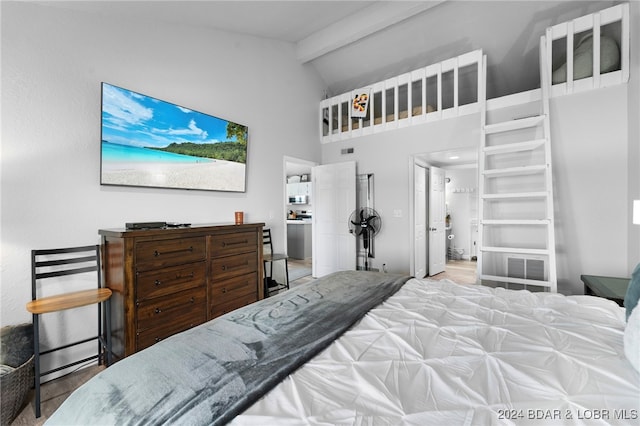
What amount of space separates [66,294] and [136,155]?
114 centimetres

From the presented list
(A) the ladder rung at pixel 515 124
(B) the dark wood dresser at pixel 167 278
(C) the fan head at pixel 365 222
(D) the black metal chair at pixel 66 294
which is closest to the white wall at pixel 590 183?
(A) the ladder rung at pixel 515 124

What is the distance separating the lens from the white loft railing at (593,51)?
8.21 ft

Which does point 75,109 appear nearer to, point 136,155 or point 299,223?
point 136,155

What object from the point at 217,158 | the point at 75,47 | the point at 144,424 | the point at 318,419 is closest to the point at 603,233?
the point at 318,419

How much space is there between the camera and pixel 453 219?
242 inches

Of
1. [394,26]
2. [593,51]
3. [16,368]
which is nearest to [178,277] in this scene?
[16,368]

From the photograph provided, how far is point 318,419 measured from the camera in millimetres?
671

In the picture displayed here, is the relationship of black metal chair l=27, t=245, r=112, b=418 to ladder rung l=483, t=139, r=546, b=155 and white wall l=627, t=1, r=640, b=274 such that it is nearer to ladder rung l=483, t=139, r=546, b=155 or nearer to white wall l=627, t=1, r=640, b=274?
ladder rung l=483, t=139, r=546, b=155

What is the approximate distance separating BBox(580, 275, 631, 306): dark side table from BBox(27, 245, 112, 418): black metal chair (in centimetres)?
353

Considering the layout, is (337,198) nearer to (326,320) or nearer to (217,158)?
(217,158)

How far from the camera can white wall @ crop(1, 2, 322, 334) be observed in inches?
68.1

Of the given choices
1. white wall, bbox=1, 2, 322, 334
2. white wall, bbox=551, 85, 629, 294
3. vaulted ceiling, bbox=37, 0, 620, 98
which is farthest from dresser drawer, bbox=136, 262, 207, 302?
white wall, bbox=551, 85, 629, 294

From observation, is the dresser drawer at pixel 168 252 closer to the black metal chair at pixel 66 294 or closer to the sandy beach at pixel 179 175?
the black metal chair at pixel 66 294

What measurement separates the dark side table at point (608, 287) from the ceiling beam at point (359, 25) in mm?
3053
